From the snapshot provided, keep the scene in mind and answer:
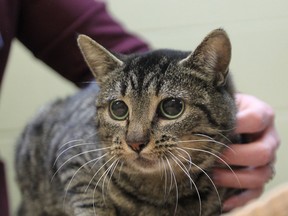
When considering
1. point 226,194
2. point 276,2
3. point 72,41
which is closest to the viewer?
point 226,194

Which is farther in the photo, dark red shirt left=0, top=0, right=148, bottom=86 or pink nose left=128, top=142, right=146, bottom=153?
dark red shirt left=0, top=0, right=148, bottom=86

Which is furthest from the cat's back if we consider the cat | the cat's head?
the cat's head

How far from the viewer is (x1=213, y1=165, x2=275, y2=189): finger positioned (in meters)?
0.94

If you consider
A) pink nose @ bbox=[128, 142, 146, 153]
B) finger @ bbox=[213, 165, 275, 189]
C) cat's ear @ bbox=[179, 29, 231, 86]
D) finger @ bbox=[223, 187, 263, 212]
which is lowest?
finger @ bbox=[223, 187, 263, 212]

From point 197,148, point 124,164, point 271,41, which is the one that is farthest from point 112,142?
point 271,41

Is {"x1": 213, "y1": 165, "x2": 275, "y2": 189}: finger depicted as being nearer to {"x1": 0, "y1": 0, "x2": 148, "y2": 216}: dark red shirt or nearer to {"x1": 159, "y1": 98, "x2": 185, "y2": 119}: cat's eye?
{"x1": 159, "y1": 98, "x2": 185, "y2": 119}: cat's eye

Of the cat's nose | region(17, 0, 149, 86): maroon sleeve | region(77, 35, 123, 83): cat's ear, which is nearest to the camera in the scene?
the cat's nose

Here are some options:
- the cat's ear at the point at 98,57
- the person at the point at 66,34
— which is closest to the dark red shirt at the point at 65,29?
the person at the point at 66,34

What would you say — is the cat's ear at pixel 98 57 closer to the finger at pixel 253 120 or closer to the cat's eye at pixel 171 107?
the cat's eye at pixel 171 107

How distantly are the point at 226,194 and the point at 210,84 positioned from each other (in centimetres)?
Result: 23

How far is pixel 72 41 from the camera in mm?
1201

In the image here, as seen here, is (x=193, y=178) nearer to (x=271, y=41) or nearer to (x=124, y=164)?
(x=124, y=164)

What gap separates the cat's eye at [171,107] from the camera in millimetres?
861

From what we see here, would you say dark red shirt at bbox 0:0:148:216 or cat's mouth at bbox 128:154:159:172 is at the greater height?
dark red shirt at bbox 0:0:148:216
